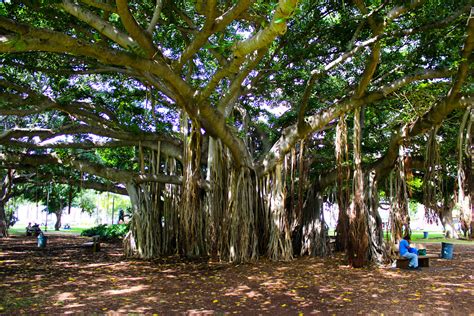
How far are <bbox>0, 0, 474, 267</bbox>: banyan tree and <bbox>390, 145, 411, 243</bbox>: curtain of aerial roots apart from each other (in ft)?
0.07

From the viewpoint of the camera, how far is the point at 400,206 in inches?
283

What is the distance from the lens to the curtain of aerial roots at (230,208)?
761 cm

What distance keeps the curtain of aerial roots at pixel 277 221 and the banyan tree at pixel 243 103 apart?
27 mm

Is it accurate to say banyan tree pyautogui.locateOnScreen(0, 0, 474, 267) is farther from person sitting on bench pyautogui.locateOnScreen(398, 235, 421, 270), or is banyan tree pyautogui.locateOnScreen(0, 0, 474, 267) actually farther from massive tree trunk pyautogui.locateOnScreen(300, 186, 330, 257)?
person sitting on bench pyautogui.locateOnScreen(398, 235, 421, 270)

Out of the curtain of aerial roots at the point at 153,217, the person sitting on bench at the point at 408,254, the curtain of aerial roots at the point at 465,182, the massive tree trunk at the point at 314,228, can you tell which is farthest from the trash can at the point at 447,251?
the curtain of aerial roots at the point at 153,217

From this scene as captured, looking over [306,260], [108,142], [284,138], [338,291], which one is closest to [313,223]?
[306,260]

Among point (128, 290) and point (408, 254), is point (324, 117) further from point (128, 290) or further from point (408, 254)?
point (128, 290)

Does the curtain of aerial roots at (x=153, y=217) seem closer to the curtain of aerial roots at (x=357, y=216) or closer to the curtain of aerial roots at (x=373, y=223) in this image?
the curtain of aerial roots at (x=357, y=216)

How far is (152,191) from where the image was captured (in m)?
9.09

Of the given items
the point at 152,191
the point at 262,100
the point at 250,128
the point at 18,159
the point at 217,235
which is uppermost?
the point at 262,100

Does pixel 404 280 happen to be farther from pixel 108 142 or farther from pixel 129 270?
pixel 108 142

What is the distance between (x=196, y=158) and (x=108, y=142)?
9.55 feet

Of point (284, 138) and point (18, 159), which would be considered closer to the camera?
point (284, 138)

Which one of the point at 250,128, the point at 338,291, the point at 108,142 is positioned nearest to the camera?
the point at 338,291
